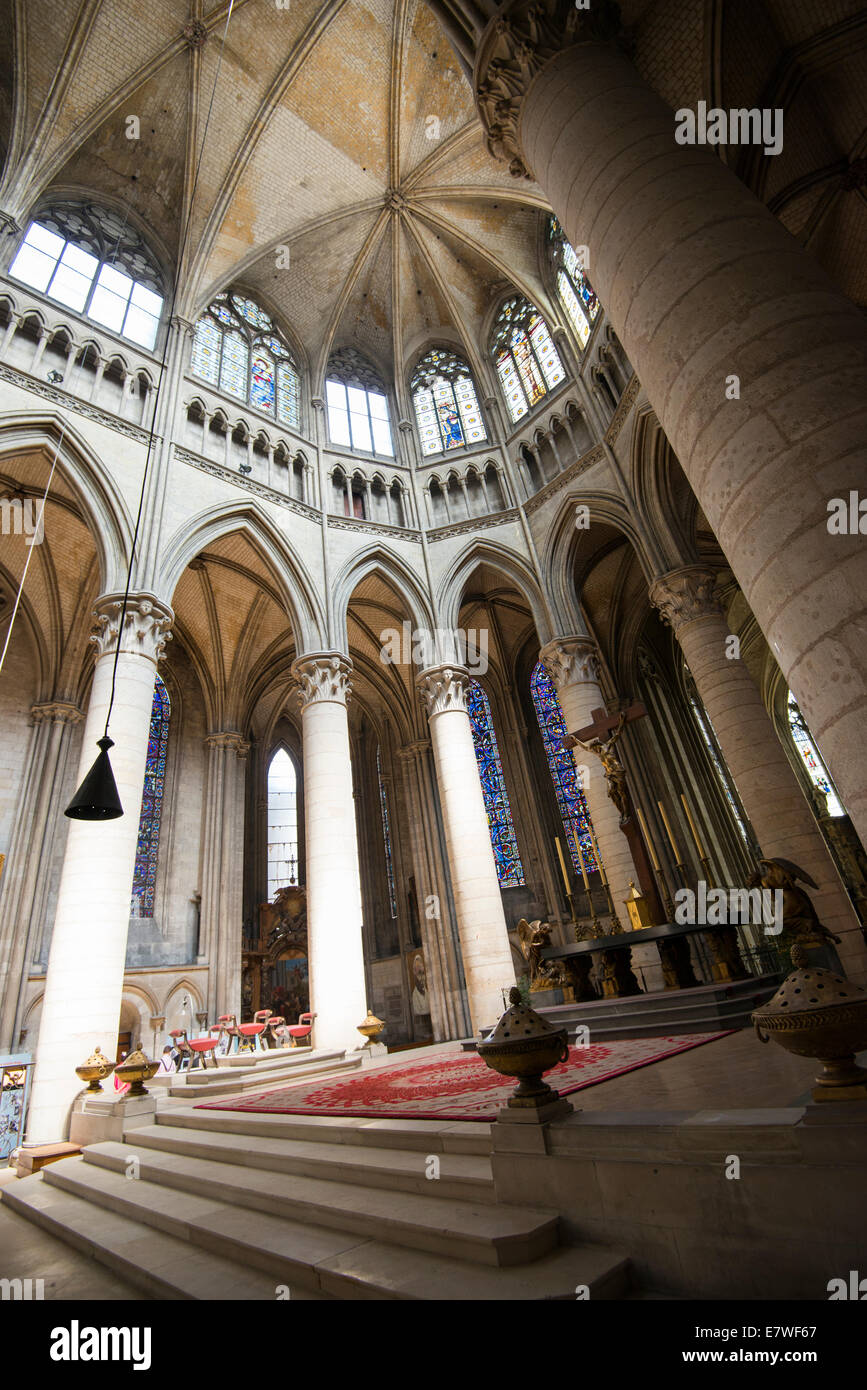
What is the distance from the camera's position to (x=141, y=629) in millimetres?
9688

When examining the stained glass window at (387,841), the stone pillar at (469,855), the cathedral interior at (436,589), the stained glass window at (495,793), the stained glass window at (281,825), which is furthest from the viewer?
the stained glass window at (281,825)

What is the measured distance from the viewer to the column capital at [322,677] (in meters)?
11.9

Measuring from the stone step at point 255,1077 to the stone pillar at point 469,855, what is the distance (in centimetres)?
248

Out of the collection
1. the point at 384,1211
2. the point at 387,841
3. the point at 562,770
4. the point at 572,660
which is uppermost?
the point at 572,660

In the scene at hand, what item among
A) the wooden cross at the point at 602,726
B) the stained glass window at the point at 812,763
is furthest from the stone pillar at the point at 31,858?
the stained glass window at the point at 812,763

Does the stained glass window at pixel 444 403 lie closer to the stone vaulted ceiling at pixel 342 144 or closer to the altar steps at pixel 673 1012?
the stone vaulted ceiling at pixel 342 144

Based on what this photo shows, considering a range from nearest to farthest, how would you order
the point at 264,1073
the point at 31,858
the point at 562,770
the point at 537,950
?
1. the point at 264,1073
2. the point at 537,950
3. the point at 31,858
4. the point at 562,770

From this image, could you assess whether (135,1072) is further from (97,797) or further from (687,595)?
(687,595)

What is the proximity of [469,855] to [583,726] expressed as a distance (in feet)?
10.5

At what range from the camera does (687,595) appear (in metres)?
10.5

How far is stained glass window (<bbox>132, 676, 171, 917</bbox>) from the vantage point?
14.4m

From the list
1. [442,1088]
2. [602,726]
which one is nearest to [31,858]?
[442,1088]

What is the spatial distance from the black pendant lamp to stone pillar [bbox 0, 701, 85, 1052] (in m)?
8.28
